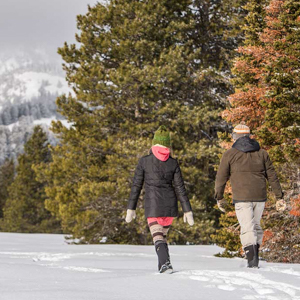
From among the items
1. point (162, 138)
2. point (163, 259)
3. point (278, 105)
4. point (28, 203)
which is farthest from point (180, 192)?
point (28, 203)

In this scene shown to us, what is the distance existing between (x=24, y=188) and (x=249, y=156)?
3591cm

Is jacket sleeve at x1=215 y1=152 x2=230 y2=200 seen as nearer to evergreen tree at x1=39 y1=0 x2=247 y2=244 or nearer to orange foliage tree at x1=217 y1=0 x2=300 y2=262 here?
orange foliage tree at x1=217 y1=0 x2=300 y2=262

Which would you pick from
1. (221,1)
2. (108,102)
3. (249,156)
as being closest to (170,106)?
(108,102)

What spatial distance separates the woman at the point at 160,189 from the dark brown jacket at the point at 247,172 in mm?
706

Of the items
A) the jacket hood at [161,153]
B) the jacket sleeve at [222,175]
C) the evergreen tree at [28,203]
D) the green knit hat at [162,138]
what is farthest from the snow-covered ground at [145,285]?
the evergreen tree at [28,203]

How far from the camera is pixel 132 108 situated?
17.3 m

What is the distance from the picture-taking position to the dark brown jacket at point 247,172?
5.51m

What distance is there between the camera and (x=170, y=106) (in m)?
16.8

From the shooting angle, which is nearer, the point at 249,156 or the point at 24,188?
the point at 249,156

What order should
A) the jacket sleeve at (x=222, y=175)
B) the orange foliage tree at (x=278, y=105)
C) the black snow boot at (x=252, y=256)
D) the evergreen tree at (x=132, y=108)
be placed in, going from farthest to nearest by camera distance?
the evergreen tree at (x=132, y=108) < the orange foliage tree at (x=278, y=105) < the jacket sleeve at (x=222, y=175) < the black snow boot at (x=252, y=256)

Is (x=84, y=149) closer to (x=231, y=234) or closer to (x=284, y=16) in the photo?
(x=231, y=234)

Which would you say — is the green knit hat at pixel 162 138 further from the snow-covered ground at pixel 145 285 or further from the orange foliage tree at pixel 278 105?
the orange foliage tree at pixel 278 105

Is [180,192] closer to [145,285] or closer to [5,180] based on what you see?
[145,285]

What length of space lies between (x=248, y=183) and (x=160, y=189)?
3.97ft
